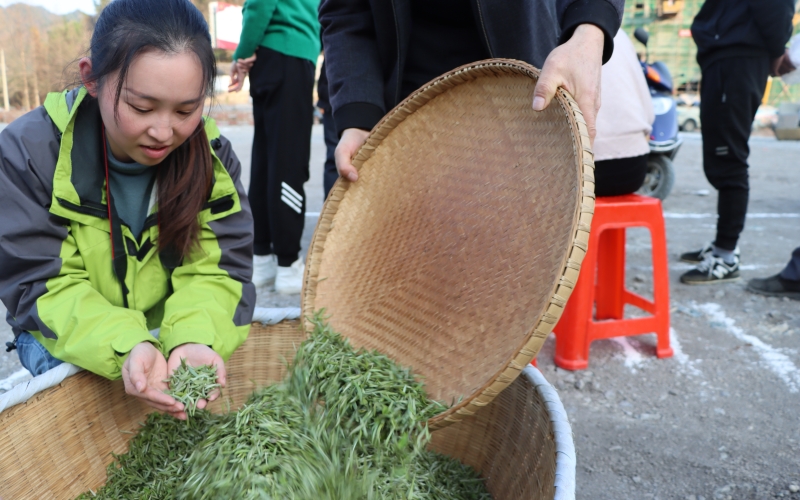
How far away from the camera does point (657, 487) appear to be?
192 cm

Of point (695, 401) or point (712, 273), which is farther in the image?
point (712, 273)

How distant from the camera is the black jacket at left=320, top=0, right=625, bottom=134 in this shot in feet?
5.42

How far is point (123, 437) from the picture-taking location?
185 centimetres

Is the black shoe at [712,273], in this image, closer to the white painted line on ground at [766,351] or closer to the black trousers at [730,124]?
the black trousers at [730,124]

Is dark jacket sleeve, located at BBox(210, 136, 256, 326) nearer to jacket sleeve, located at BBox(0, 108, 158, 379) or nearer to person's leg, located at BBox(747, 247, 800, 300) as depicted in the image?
jacket sleeve, located at BBox(0, 108, 158, 379)

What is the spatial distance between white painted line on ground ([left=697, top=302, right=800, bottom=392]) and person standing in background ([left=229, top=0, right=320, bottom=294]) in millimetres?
2220

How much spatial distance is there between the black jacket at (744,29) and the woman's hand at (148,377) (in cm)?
329

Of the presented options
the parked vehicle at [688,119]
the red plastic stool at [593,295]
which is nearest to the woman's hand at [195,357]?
the red plastic stool at [593,295]

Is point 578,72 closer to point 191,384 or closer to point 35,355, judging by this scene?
point 191,384

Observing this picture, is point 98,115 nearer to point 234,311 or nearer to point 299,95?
point 234,311

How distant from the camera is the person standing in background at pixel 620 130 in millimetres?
2520

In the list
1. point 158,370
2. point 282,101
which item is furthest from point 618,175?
point 158,370

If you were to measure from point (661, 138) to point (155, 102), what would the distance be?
4691 mm

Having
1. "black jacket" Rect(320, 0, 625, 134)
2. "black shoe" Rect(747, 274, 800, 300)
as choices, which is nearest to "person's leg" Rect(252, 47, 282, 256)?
"black jacket" Rect(320, 0, 625, 134)
